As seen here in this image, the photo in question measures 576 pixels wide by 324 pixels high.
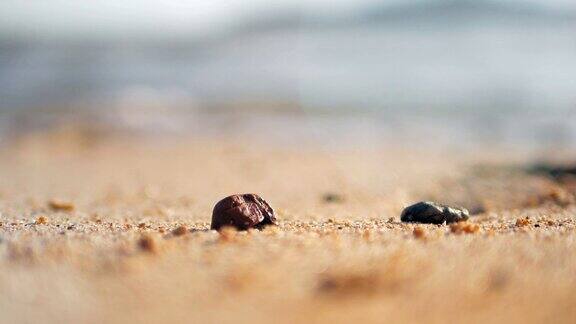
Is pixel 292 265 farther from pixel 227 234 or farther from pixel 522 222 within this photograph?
pixel 522 222

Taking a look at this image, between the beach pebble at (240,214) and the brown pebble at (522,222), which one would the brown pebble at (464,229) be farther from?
the beach pebble at (240,214)

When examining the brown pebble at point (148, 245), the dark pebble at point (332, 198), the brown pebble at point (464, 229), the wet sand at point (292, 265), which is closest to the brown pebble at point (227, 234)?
the wet sand at point (292, 265)

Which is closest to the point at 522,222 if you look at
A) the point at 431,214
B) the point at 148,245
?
the point at 431,214

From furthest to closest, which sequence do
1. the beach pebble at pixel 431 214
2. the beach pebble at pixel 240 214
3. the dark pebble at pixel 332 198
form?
the dark pebble at pixel 332 198 < the beach pebble at pixel 431 214 < the beach pebble at pixel 240 214

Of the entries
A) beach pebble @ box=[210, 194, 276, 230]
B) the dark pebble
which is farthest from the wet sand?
the dark pebble

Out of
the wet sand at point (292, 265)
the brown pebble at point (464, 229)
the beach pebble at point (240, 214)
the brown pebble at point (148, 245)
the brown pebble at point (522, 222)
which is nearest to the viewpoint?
the wet sand at point (292, 265)

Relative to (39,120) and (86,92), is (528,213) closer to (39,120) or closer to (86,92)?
(39,120)
